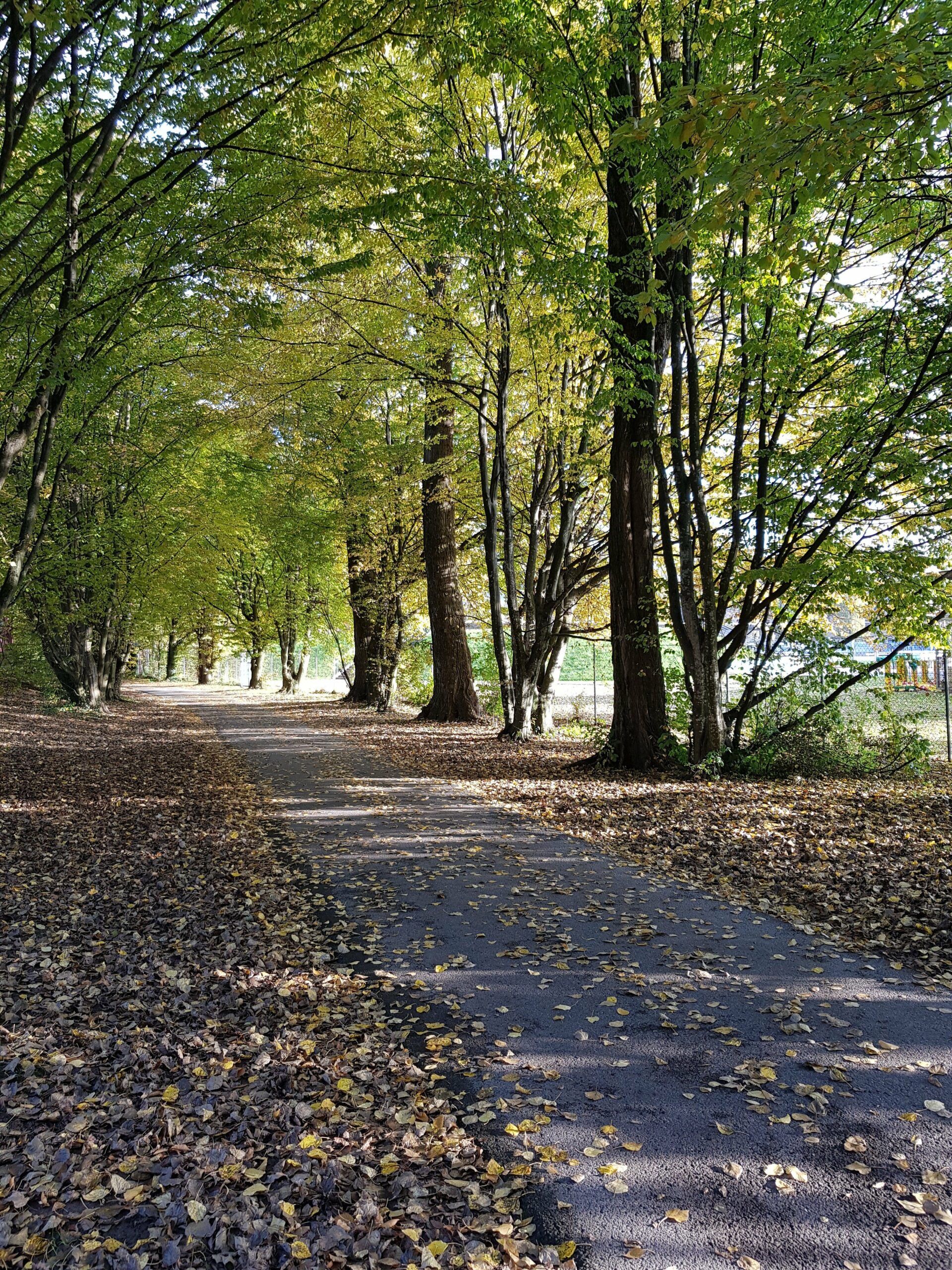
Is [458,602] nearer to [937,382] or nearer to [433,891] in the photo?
[937,382]

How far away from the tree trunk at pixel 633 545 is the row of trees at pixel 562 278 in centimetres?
5

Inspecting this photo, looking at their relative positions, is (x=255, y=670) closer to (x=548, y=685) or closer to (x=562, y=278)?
(x=548, y=685)

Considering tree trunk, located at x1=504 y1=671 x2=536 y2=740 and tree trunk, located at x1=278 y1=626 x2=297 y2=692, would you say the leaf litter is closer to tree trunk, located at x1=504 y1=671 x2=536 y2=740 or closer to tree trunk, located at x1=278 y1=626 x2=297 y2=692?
tree trunk, located at x1=504 y1=671 x2=536 y2=740

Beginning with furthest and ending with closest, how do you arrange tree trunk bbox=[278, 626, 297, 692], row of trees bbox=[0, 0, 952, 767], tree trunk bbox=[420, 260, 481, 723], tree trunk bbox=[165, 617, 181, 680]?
tree trunk bbox=[165, 617, 181, 680]
tree trunk bbox=[278, 626, 297, 692]
tree trunk bbox=[420, 260, 481, 723]
row of trees bbox=[0, 0, 952, 767]

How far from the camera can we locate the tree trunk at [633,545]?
10.0m

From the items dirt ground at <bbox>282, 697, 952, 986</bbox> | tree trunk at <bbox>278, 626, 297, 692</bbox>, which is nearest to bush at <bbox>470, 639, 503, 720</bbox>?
dirt ground at <bbox>282, 697, 952, 986</bbox>

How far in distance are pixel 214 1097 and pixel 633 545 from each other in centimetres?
866

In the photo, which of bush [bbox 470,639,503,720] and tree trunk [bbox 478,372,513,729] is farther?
bush [bbox 470,639,503,720]

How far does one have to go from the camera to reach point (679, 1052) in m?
3.49

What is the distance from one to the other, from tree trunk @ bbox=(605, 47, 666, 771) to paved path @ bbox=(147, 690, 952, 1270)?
12.8ft

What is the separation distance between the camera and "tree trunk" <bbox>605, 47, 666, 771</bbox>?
10.0 meters

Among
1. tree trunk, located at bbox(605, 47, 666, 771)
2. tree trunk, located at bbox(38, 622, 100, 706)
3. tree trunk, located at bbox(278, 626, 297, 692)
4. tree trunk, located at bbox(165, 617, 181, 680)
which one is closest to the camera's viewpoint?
tree trunk, located at bbox(605, 47, 666, 771)

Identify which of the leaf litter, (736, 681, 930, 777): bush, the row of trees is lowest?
the leaf litter

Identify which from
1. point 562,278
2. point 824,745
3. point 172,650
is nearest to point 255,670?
point 172,650
